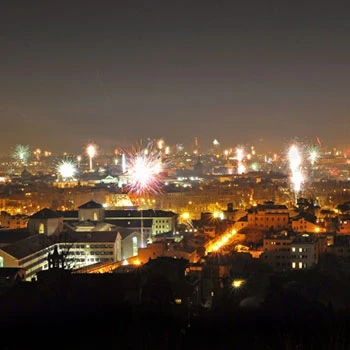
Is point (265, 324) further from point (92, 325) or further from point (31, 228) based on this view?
point (31, 228)

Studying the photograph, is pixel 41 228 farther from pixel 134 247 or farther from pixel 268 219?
pixel 268 219

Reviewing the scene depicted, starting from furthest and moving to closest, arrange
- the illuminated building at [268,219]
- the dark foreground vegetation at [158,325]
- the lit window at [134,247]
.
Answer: the illuminated building at [268,219] < the lit window at [134,247] < the dark foreground vegetation at [158,325]

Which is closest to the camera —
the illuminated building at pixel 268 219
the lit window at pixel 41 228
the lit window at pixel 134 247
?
the lit window at pixel 134 247

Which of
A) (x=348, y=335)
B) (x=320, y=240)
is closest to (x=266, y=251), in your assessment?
(x=320, y=240)

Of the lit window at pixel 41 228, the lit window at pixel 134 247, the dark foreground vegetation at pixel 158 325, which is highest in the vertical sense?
the lit window at pixel 41 228

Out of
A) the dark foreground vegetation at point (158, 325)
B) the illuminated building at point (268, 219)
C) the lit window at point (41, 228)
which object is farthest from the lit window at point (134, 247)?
the dark foreground vegetation at point (158, 325)

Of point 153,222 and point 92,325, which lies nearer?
point 92,325

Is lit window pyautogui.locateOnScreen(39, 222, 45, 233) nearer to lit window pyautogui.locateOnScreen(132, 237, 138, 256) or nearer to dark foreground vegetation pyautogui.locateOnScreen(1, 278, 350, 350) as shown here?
lit window pyautogui.locateOnScreen(132, 237, 138, 256)

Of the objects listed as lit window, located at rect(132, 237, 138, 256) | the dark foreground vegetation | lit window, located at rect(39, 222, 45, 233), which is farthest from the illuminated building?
the dark foreground vegetation

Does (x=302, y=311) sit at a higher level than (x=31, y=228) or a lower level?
lower

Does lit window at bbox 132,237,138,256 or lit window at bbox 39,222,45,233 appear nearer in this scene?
lit window at bbox 132,237,138,256

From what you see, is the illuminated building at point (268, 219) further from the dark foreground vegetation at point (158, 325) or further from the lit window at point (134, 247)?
the dark foreground vegetation at point (158, 325)
